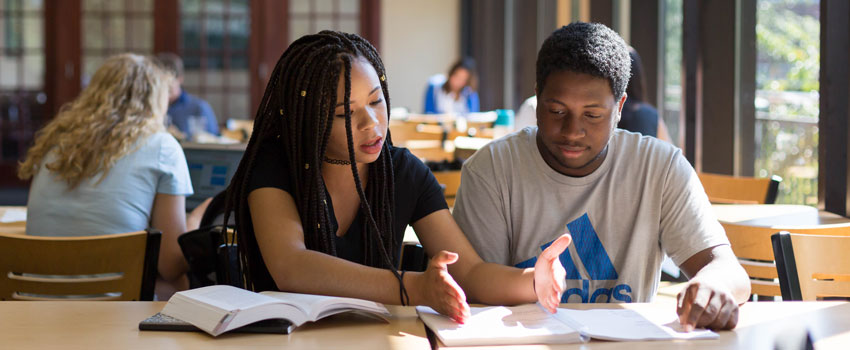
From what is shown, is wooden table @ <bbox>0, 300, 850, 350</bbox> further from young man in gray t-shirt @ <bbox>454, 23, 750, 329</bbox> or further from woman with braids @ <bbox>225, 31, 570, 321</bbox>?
young man in gray t-shirt @ <bbox>454, 23, 750, 329</bbox>

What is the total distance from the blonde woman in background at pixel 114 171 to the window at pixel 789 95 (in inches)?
89.3

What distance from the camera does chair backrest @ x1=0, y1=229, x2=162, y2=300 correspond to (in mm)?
2121

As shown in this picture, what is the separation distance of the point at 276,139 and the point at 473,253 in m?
0.46

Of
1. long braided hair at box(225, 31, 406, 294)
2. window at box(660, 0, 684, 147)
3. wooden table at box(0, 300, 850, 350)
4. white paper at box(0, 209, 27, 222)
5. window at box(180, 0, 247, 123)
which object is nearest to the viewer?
wooden table at box(0, 300, 850, 350)

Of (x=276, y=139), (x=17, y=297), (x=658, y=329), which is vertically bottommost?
(x=17, y=297)

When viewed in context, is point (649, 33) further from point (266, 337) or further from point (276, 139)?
point (266, 337)

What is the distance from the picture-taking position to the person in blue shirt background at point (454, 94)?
8.27m

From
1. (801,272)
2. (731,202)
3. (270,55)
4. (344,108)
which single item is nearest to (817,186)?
(731,202)

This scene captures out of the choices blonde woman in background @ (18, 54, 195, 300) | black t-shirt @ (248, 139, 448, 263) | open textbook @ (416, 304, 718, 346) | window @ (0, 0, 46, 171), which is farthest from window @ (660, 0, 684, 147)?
window @ (0, 0, 46, 171)

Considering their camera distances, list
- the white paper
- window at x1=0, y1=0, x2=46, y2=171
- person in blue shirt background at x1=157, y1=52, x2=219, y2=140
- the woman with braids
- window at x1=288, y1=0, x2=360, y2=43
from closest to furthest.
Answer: the woman with braids
the white paper
person in blue shirt background at x1=157, y1=52, x2=219, y2=140
window at x1=0, y1=0, x2=46, y2=171
window at x1=288, y1=0, x2=360, y2=43

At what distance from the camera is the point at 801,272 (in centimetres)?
181

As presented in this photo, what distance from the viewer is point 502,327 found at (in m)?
1.39

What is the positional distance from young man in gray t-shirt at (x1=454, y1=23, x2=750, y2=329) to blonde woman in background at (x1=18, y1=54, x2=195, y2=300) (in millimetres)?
1165

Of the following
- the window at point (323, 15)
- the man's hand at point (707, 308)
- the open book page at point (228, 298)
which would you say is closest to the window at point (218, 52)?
the window at point (323, 15)
